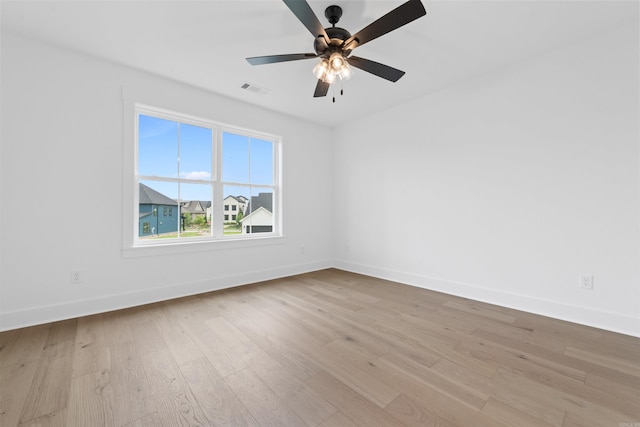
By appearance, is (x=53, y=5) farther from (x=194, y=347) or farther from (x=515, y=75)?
(x=515, y=75)

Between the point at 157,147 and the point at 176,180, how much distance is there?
1.50 feet

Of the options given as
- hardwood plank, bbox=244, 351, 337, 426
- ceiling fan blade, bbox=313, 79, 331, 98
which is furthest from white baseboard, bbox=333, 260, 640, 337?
ceiling fan blade, bbox=313, 79, 331, 98

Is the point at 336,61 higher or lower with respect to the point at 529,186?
higher

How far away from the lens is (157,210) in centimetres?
322

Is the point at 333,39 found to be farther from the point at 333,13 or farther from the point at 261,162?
the point at 261,162

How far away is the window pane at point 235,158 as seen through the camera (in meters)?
3.79

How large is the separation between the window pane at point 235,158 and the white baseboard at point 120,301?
57.7 inches

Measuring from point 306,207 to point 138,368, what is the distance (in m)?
3.27

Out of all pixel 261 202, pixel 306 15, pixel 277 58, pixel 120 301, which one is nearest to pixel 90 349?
pixel 120 301

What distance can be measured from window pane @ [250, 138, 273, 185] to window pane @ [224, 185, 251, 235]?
0.84 ft

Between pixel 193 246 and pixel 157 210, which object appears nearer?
pixel 157 210

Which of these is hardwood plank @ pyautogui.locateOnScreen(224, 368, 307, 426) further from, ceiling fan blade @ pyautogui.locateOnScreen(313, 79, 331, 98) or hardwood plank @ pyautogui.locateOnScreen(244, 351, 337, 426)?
ceiling fan blade @ pyautogui.locateOnScreen(313, 79, 331, 98)

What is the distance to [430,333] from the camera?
2.29m

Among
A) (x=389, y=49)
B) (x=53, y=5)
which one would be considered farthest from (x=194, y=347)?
(x=389, y=49)
